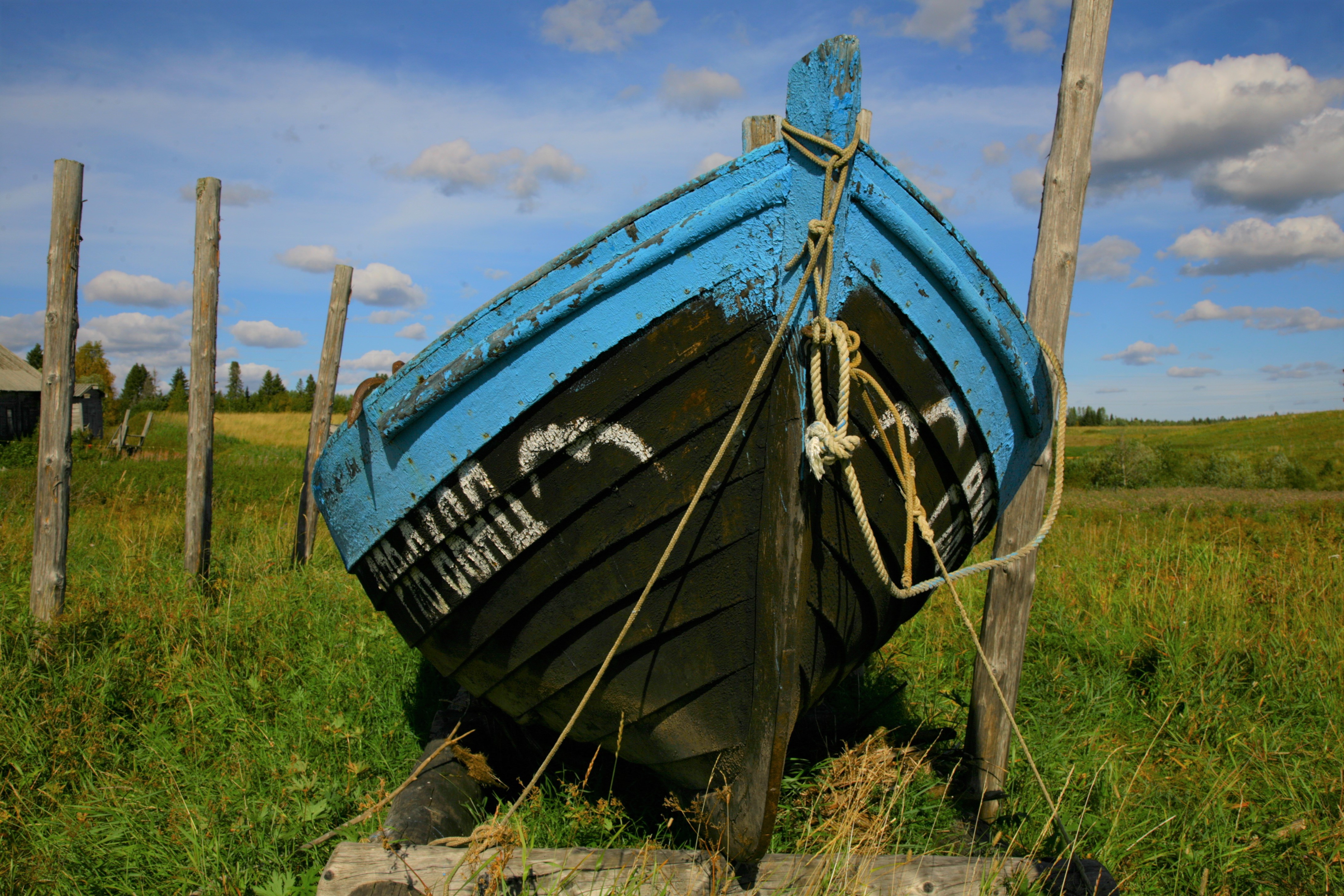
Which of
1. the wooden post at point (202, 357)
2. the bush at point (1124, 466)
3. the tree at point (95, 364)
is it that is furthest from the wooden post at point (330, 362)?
the tree at point (95, 364)

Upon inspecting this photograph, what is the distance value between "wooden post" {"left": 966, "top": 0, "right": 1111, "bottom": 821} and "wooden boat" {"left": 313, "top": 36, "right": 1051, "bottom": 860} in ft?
1.51

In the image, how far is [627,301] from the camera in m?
1.84

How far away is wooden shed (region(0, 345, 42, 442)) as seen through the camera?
63.3 ft

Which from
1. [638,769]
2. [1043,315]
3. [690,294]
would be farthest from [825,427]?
[638,769]

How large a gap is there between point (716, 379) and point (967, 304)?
745mm

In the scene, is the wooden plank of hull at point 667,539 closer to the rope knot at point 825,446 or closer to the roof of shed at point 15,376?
the rope knot at point 825,446

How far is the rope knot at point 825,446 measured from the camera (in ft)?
5.80

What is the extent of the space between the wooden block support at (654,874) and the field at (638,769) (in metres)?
0.15

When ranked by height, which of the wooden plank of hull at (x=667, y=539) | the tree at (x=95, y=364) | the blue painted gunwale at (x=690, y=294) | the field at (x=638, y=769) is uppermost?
the tree at (x=95, y=364)

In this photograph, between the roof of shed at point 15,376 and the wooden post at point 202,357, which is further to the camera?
the roof of shed at point 15,376

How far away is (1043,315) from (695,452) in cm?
156

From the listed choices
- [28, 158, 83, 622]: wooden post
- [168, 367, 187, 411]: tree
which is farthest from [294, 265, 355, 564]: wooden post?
[168, 367, 187, 411]: tree

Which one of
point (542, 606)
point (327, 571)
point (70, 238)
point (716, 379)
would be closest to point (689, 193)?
point (716, 379)

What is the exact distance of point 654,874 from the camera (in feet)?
6.53
